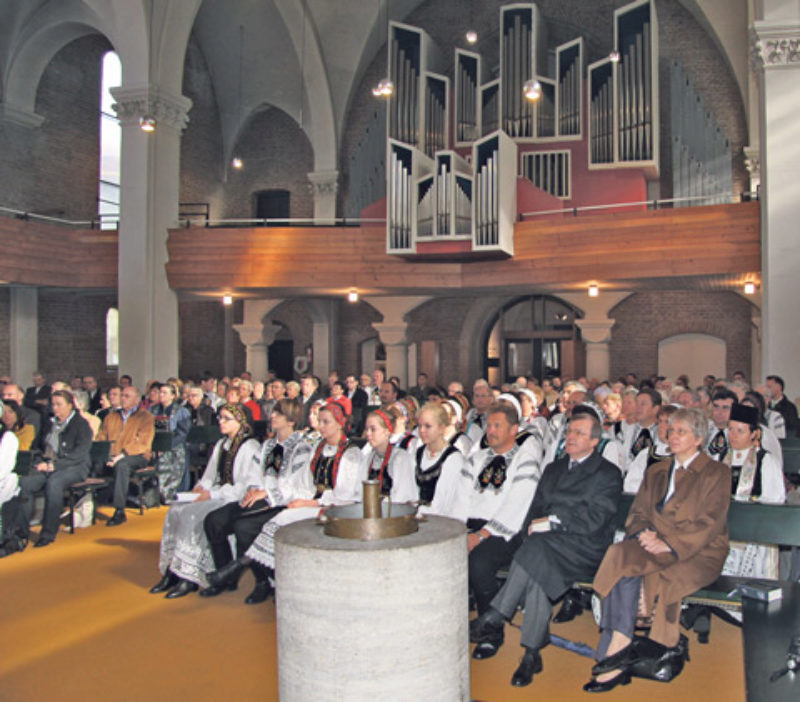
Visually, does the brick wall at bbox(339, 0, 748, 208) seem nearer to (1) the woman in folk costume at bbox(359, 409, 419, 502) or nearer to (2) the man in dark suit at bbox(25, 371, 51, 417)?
(2) the man in dark suit at bbox(25, 371, 51, 417)

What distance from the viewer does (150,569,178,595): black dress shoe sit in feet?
19.9

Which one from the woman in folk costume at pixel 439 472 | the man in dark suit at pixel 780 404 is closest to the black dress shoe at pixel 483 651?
the woman in folk costume at pixel 439 472

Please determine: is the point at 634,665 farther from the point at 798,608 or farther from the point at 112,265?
the point at 112,265

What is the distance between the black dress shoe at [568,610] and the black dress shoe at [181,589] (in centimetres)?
261

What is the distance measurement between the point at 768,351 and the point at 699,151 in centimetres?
792

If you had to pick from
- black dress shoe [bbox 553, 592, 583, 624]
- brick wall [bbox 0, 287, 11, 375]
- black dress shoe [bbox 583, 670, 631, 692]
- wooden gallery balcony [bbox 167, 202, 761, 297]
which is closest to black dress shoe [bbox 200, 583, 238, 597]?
→ black dress shoe [bbox 553, 592, 583, 624]

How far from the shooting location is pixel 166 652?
15.8ft

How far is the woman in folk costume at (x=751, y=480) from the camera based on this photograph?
202 inches

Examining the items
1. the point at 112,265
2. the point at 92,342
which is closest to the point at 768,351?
the point at 112,265

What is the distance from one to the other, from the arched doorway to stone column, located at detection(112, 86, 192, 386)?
8716mm

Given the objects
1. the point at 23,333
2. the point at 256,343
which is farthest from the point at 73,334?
the point at 256,343

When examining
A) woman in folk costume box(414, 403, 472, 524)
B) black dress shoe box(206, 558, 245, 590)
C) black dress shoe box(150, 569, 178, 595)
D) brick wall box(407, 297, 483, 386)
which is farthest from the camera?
brick wall box(407, 297, 483, 386)

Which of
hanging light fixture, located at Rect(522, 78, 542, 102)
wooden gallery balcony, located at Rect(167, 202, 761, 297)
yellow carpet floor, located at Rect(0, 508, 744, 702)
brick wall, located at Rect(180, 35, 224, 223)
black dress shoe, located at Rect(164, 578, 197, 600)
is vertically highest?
brick wall, located at Rect(180, 35, 224, 223)

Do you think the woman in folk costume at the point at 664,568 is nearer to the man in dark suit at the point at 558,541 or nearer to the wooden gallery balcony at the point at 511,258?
the man in dark suit at the point at 558,541
